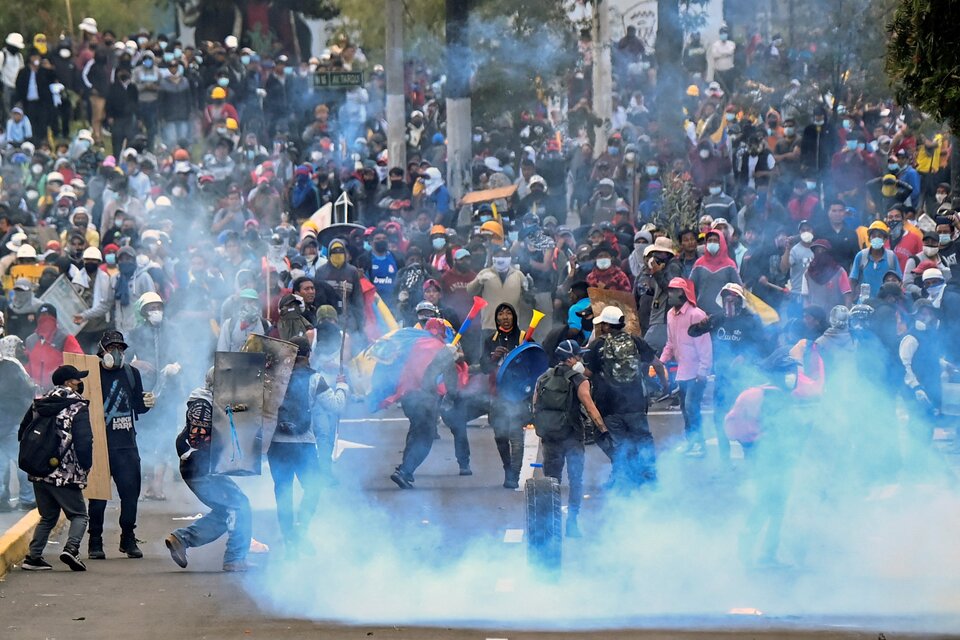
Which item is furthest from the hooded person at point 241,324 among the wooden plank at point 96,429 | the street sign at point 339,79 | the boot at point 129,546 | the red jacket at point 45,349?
the street sign at point 339,79

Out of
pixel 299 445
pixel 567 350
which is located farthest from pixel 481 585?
pixel 567 350

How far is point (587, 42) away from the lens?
76.4 feet

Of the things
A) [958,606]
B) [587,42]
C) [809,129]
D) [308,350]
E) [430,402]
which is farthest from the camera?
[587,42]

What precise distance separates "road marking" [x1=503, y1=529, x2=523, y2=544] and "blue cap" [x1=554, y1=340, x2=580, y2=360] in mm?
1210

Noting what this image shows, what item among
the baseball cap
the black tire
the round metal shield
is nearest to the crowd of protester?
the round metal shield

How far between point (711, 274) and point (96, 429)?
233 inches

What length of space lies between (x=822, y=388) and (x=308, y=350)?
10.8 ft

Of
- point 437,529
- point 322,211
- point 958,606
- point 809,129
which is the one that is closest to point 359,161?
point 322,211

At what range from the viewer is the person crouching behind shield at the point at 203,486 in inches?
435

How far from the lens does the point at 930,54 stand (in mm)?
8250

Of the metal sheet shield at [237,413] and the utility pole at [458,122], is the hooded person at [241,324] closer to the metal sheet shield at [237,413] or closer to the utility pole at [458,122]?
the metal sheet shield at [237,413]

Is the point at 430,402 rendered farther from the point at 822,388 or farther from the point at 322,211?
the point at 322,211

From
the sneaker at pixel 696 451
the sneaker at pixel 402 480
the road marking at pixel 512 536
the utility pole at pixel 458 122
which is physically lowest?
the road marking at pixel 512 536

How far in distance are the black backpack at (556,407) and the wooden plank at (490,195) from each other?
9433 millimetres
